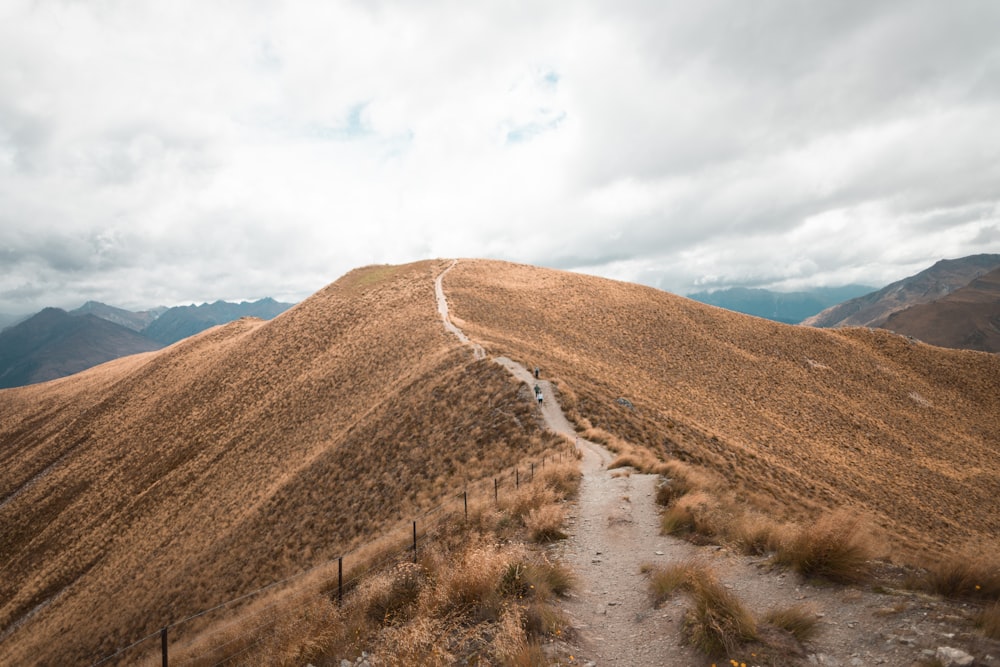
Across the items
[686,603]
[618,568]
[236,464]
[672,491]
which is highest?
[686,603]

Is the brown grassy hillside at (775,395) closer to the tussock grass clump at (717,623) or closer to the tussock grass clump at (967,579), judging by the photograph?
the tussock grass clump at (967,579)

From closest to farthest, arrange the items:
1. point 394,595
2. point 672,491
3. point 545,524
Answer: point 394,595 < point 545,524 < point 672,491

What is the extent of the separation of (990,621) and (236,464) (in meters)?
45.1

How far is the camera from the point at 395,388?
3547cm

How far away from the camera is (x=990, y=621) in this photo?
5.04 meters

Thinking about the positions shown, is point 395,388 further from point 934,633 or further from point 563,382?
point 934,633

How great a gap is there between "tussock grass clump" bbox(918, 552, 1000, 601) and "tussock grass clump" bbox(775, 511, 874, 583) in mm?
772

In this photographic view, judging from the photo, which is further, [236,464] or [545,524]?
[236,464]

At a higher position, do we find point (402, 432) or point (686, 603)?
point (402, 432)

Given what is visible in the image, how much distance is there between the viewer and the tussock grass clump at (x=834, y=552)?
7082 millimetres

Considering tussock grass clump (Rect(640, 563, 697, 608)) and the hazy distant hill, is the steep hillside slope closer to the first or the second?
the hazy distant hill

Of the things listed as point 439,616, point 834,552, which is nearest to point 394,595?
point 439,616

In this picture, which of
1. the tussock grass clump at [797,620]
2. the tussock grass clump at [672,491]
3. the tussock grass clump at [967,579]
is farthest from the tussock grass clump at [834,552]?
the tussock grass clump at [672,491]

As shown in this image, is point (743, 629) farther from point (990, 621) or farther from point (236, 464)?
point (236, 464)
